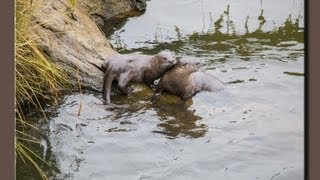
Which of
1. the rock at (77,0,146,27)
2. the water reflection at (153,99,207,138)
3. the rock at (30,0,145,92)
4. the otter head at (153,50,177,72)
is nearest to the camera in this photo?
the water reflection at (153,99,207,138)

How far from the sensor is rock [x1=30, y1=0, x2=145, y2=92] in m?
4.30

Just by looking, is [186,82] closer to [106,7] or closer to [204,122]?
[204,122]

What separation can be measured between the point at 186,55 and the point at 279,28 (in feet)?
3.97

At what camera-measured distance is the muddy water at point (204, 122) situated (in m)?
3.28

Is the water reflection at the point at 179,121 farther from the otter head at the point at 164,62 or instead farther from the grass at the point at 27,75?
the grass at the point at 27,75

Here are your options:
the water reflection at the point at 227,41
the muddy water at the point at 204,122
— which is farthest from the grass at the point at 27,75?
the water reflection at the point at 227,41

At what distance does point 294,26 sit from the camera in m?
5.86

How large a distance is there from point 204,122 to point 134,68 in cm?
85

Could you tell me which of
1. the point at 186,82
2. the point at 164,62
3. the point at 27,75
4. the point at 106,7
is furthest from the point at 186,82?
the point at 106,7

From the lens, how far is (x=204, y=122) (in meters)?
3.88

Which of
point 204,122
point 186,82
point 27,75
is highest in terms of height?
point 27,75

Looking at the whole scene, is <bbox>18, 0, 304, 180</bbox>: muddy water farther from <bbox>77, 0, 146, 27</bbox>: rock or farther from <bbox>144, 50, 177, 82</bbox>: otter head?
<bbox>77, 0, 146, 27</bbox>: rock

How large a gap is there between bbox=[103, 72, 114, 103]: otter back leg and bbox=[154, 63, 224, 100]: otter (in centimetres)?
35

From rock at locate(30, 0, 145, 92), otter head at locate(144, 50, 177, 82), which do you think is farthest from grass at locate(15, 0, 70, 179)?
otter head at locate(144, 50, 177, 82)
